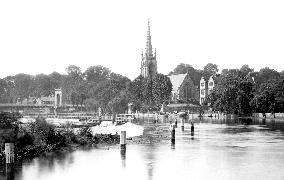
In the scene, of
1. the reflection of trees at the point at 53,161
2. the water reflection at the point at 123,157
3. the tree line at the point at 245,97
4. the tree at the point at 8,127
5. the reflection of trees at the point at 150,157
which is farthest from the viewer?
the tree line at the point at 245,97

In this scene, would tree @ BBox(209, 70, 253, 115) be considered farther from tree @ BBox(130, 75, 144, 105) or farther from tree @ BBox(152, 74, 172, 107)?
tree @ BBox(130, 75, 144, 105)

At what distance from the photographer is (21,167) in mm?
25156

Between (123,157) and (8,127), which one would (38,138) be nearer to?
(8,127)

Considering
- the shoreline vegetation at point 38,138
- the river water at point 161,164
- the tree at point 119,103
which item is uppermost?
the tree at point 119,103

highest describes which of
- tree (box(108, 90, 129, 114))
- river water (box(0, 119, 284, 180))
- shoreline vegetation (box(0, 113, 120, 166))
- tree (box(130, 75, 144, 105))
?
tree (box(130, 75, 144, 105))

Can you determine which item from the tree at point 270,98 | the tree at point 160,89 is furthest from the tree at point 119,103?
the tree at point 270,98

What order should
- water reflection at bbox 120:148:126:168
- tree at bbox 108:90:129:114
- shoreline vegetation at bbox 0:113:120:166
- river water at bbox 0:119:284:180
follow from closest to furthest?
river water at bbox 0:119:284:180 < water reflection at bbox 120:148:126:168 < shoreline vegetation at bbox 0:113:120:166 < tree at bbox 108:90:129:114

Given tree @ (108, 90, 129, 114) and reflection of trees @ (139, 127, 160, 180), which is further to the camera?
tree @ (108, 90, 129, 114)

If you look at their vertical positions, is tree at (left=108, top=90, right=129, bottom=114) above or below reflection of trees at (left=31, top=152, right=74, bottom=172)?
above

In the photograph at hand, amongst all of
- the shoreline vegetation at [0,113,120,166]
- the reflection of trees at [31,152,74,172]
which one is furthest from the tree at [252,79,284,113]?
the reflection of trees at [31,152,74,172]

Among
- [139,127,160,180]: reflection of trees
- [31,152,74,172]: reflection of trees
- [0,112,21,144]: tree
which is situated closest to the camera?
[139,127,160,180]: reflection of trees

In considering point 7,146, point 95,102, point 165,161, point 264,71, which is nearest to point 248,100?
point 95,102

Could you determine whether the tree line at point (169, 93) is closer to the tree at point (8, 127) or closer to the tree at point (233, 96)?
the tree at point (233, 96)

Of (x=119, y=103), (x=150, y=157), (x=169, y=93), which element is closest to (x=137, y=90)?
(x=169, y=93)
